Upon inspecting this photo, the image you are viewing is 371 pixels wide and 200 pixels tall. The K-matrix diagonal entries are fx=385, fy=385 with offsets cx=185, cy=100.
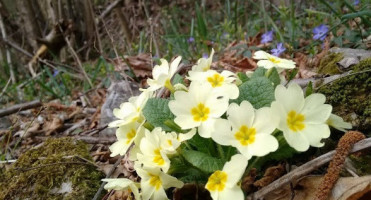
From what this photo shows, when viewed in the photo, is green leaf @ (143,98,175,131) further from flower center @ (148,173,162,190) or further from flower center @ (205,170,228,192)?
flower center @ (205,170,228,192)

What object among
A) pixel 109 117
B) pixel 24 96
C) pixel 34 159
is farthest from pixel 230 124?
pixel 24 96

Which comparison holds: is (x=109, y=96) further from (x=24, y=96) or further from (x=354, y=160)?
(x=24, y=96)

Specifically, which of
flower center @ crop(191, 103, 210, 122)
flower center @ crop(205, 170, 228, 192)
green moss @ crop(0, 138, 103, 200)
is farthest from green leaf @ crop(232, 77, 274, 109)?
green moss @ crop(0, 138, 103, 200)

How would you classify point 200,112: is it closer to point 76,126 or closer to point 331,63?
point 331,63

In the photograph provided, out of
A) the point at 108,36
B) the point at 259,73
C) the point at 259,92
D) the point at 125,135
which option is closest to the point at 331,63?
the point at 259,73

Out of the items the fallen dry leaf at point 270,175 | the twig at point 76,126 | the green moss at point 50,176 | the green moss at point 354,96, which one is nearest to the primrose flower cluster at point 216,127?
the fallen dry leaf at point 270,175

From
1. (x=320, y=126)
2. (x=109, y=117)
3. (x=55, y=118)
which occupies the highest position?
(x=320, y=126)

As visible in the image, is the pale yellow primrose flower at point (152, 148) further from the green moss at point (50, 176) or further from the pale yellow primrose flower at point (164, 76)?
the green moss at point (50, 176)
